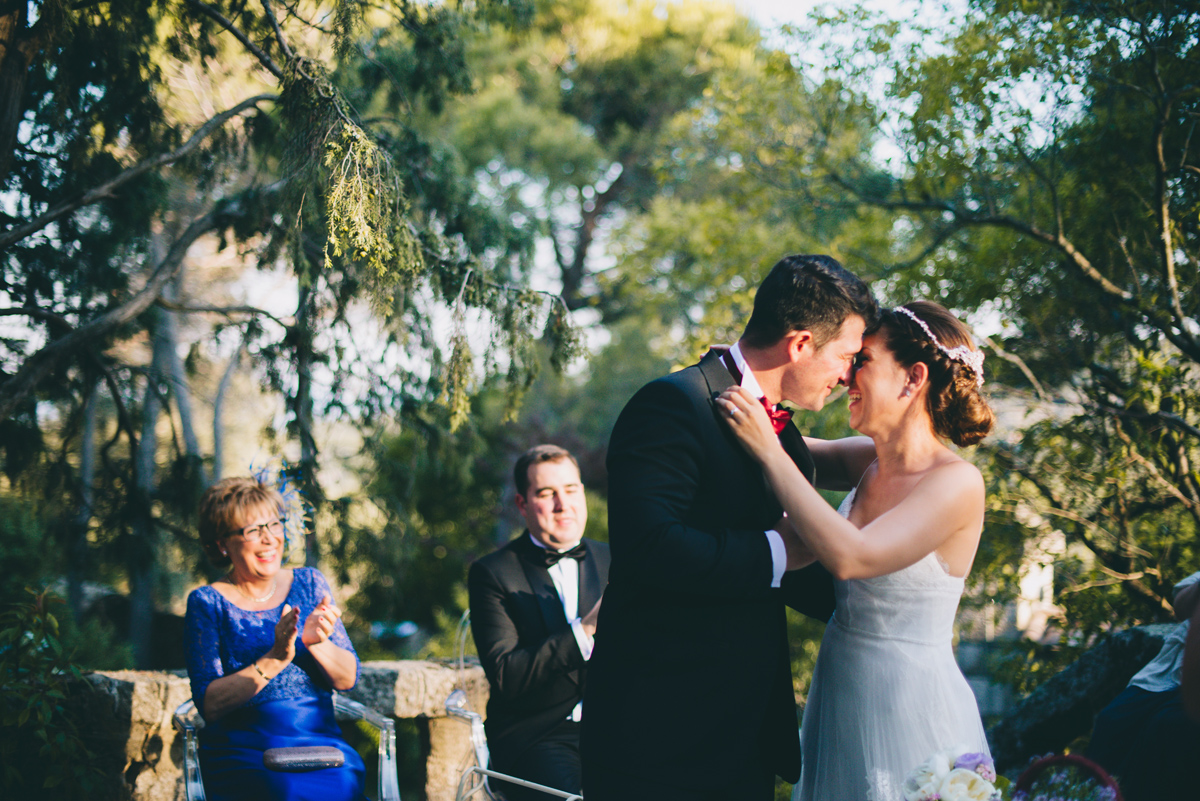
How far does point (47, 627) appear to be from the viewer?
3.29 metres

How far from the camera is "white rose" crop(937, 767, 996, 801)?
1.68m

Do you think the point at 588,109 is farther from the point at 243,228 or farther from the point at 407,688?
the point at 407,688

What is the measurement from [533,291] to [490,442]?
7.11 m

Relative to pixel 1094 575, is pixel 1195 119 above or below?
above

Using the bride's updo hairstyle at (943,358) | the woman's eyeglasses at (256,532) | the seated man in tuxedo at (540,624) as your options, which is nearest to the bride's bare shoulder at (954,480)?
the bride's updo hairstyle at (943,358)

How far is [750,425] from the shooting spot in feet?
6.14

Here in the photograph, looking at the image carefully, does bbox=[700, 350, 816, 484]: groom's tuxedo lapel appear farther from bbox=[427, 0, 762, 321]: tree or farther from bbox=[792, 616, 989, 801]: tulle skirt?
bbox=[427, 0, 762, 321]: tree

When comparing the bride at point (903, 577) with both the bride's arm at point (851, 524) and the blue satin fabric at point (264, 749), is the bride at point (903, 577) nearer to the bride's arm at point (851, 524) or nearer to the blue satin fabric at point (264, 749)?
the bride's arm at point (851, 524)

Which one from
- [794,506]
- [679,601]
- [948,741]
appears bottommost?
[948,741]

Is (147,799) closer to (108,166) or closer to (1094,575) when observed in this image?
(108,166)

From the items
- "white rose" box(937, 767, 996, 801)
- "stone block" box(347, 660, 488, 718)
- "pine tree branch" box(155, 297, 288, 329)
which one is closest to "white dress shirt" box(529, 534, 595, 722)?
"stone block" box(347, 660, 488, 718)

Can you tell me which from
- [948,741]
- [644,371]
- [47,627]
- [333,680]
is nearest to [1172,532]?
[948,741]

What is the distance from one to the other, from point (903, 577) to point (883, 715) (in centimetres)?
36

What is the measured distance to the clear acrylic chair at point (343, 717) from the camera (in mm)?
2838
